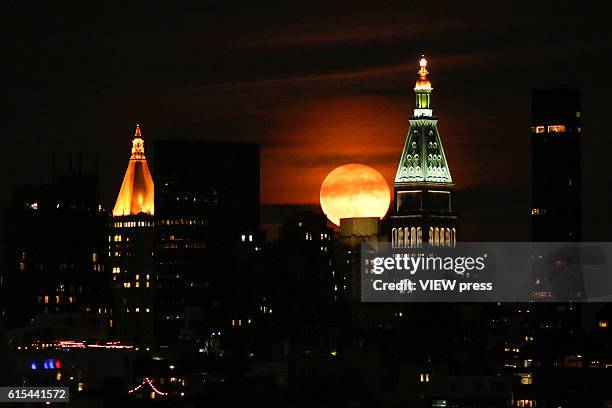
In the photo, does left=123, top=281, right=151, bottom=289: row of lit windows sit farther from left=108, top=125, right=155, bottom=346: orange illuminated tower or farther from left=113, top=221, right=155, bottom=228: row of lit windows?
left=113, top=221, right=155, bottom=228: row of lit windows

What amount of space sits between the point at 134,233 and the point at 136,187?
4.86 meters

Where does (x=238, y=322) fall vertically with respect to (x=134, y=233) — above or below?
below

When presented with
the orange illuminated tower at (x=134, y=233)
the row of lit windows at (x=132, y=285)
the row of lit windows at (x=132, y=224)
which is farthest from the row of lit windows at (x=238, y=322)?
the row of lit windows at (x=132, y=224)

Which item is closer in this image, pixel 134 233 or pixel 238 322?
pixel 238 322

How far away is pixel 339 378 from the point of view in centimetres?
13500

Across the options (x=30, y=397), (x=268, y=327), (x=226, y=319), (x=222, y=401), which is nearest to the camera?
(x=30, y=397)

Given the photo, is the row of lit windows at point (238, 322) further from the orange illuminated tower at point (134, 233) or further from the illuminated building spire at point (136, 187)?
the illuminated building spire at point (136, 187)

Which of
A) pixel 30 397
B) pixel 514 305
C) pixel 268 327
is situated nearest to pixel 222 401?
pixel 30 397

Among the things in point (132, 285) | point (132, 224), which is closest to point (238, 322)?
point (132, 285)

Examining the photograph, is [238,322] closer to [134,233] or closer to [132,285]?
[132,285]

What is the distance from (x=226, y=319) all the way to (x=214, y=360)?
42.6m

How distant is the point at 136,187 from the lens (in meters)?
197

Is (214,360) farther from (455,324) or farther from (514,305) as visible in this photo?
(514,305)

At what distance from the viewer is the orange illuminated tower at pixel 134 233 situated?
192600mm
